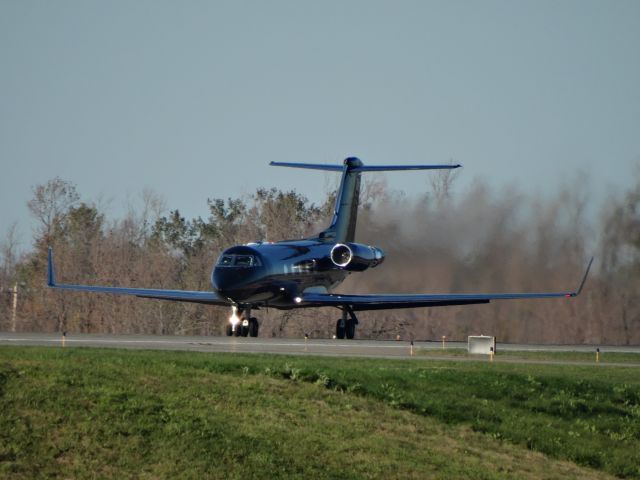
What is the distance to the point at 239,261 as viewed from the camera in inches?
1880

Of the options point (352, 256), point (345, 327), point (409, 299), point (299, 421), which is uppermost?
point (352, 256)

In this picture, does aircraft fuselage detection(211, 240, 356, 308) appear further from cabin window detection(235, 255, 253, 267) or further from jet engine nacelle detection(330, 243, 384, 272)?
jet engine nacelle detection(330, 243, 384, 272)

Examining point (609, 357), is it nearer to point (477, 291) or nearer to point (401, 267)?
point (477, 291)

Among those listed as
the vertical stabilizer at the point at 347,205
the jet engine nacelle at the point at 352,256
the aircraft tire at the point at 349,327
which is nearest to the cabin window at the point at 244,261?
the jet engine nacelle at the point at 352,256

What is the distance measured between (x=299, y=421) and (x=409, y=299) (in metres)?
30.4

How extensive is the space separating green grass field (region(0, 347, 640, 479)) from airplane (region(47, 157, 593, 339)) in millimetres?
16003

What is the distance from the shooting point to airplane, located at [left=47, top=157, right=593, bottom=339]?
4788 centimetres

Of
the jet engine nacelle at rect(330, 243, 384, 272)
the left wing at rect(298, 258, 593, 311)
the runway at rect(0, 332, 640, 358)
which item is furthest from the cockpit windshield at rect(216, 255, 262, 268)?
the jet engine nacelle at rect(330, 243, 384, 272)

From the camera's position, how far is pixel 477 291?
5612 centimetres

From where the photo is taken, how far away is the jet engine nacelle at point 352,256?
53094 millimetres

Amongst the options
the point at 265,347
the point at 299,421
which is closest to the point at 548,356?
the point at 265,347

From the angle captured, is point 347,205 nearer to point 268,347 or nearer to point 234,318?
point 234,318

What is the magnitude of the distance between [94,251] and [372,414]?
7366 cm

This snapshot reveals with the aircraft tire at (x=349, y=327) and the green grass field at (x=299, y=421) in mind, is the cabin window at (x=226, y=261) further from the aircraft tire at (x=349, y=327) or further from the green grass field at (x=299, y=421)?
the green grass field at (x=299, y=421)
